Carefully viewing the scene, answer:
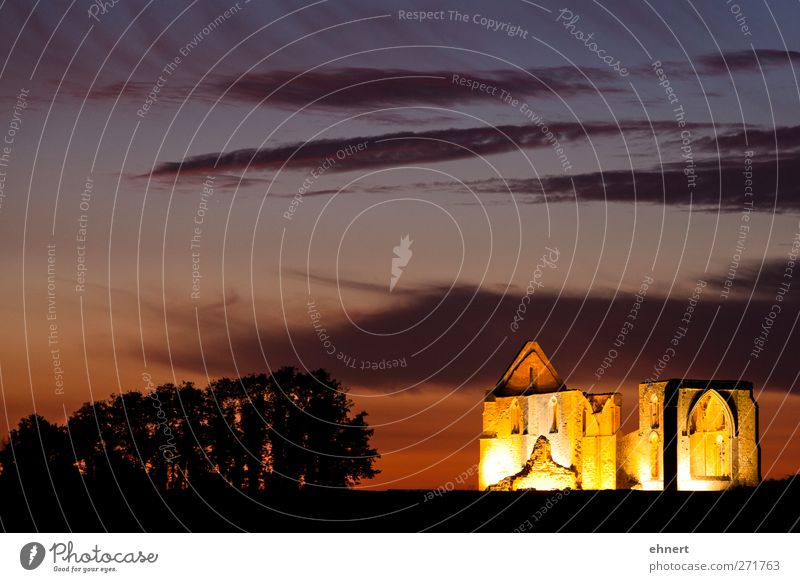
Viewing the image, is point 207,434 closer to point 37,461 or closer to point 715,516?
point 37,461

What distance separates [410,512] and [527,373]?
19321 millimetres

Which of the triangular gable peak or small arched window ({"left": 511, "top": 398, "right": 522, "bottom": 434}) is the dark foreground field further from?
the triangular gable peak

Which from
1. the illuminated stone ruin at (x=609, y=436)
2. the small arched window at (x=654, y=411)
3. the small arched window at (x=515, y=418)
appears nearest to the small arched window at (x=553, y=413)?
the illuminated stone ruin at (x=609, y=436)

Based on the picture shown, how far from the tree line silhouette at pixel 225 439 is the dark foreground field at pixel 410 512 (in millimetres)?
9249

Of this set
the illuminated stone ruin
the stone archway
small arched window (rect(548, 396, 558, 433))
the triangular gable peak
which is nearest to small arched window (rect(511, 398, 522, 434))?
the illuminated stone ruin

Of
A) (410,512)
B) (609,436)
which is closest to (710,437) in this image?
(609,436)

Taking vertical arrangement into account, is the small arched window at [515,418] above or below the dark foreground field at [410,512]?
above

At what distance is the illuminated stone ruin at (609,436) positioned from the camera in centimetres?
6850

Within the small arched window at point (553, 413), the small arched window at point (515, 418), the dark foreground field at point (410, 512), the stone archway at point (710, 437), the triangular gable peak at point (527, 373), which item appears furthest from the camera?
the triangular gable peak at point (527, 373)

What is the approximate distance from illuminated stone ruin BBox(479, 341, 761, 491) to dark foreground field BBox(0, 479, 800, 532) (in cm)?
240

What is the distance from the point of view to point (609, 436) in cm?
7356

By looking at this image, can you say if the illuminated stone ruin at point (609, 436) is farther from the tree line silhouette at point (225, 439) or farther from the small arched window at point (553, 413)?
the tree line silhouette at point (225, 439)

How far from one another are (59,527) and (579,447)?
25429 millimetres

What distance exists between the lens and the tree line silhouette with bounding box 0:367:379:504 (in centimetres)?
7681
